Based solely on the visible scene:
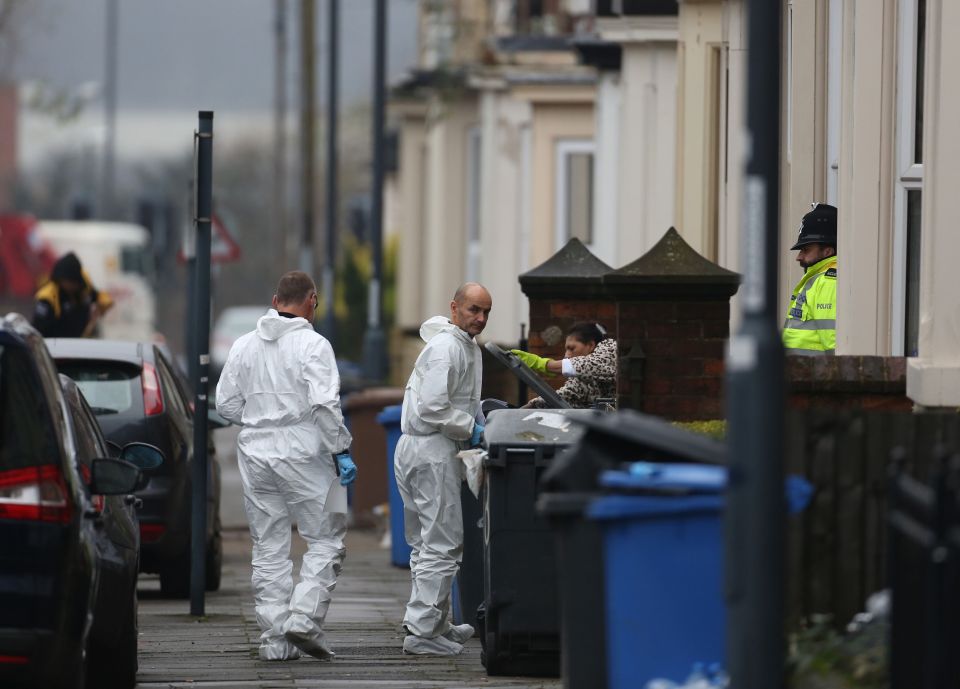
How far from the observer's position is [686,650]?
6.18 metres

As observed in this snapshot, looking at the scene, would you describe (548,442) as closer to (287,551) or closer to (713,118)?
(287,551)

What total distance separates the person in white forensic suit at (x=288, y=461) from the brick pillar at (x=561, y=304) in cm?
339

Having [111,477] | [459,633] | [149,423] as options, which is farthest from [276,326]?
[149,423]

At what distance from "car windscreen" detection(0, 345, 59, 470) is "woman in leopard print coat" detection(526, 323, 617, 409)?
12.6 feet

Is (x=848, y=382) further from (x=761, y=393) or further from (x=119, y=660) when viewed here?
(x=761, y=393)

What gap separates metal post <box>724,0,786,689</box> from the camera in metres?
5.22

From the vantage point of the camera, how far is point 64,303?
16547mm

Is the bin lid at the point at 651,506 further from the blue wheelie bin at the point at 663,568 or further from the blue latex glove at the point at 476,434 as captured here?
the blue latex glove at the point at 476,434

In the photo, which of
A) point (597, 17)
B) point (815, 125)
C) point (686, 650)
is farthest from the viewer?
point (597, 17)

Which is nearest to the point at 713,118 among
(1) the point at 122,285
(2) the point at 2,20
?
(1) the point at 122,285

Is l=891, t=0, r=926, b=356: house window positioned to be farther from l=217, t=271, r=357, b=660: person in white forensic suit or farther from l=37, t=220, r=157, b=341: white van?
l=37, t=220, r=157, b=341: white van

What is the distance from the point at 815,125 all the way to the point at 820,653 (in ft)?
21.4

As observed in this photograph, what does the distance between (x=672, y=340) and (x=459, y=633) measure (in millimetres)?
1657

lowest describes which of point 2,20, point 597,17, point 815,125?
point 815,125
